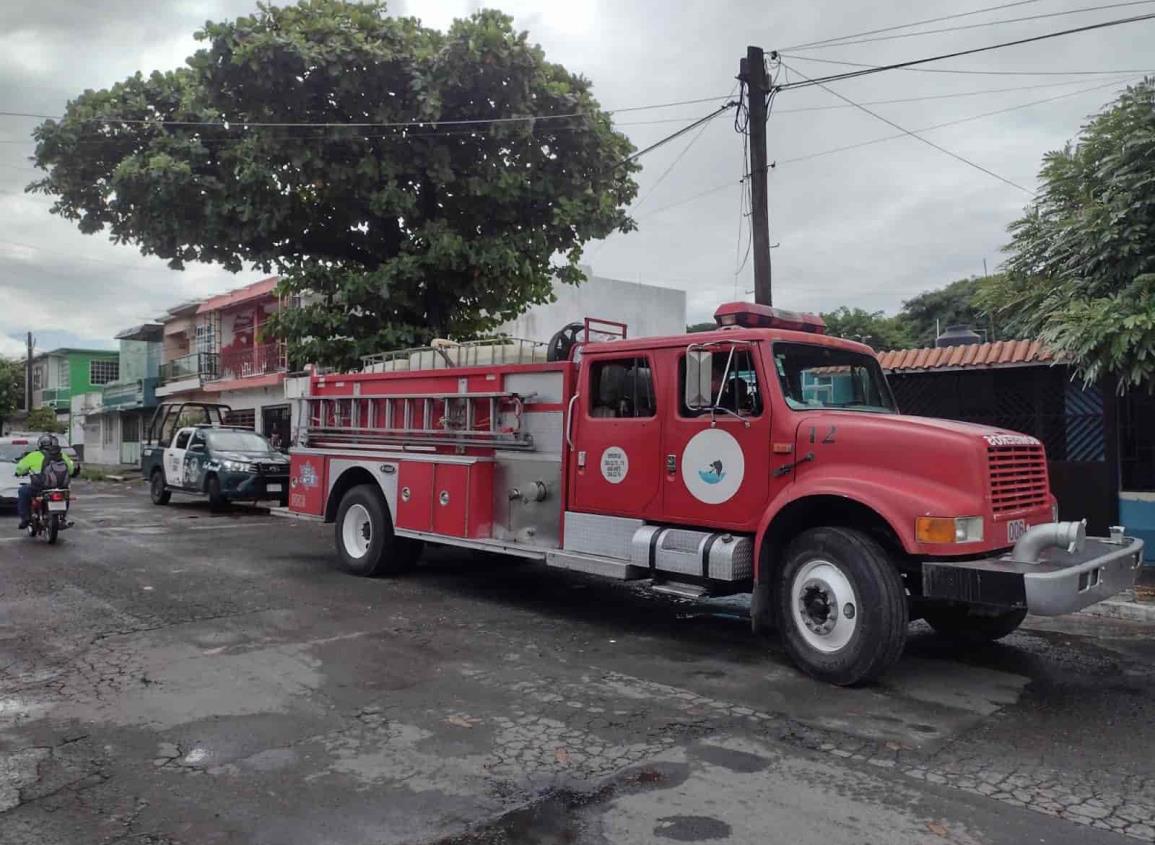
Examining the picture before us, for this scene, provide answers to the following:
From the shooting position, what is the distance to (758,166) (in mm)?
12305

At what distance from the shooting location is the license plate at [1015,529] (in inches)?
231

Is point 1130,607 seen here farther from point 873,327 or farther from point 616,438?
point 873,327

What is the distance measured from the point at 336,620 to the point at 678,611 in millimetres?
3121

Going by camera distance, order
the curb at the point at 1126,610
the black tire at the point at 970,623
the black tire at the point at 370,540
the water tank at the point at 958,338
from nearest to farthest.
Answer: the black tire at the point at 970,623, the curb at the point at 1126,610, the black tire at the point at 370,540, the water tank at the point at 958,338

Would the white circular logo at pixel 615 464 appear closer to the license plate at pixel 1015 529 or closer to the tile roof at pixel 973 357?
the license plate at pixel 1015 529

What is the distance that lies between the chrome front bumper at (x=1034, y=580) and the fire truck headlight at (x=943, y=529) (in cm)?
16

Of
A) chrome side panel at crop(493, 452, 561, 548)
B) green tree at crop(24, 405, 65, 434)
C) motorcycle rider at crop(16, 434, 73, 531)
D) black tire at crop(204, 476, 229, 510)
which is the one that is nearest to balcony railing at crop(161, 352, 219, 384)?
green tree at crop(24, 405, 65, 434)

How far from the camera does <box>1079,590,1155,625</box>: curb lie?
8.20m

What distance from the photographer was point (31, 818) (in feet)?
12.5

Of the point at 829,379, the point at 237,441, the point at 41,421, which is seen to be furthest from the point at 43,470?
the point at 41,421

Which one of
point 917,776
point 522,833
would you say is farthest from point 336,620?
point 917,776

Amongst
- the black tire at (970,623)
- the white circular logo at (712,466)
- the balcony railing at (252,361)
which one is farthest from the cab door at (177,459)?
the black tire at (970,623)

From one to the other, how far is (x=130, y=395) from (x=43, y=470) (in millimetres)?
Result: 28679

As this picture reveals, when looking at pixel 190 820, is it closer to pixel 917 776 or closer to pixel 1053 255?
pixel 917 776
